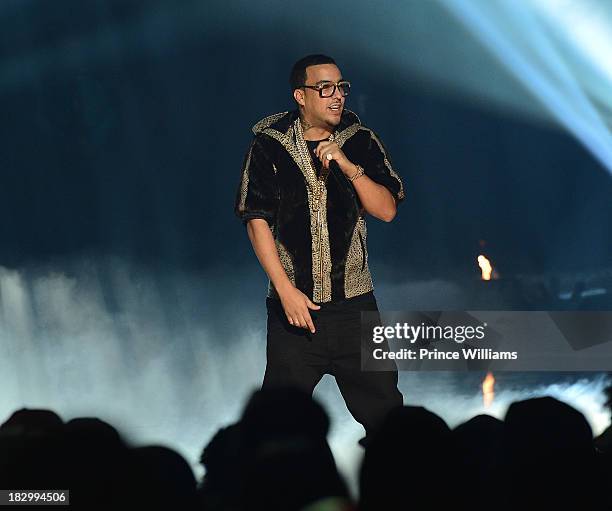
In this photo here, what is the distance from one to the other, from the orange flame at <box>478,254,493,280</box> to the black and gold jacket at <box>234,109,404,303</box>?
120 cm

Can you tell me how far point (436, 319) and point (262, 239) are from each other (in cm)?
131

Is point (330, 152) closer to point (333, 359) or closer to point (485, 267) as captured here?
point (333, 359)

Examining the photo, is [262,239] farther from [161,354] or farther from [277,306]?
[161,354]

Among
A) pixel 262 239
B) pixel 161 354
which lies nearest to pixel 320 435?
pixel 262 239

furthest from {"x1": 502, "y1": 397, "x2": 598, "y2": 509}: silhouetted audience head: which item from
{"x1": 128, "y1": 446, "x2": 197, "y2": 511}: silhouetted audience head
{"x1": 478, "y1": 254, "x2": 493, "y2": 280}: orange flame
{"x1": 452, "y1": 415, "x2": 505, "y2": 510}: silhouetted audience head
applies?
{"x1": 478, "y1": 254, "x2": 493, "y2": 280}: orange flame

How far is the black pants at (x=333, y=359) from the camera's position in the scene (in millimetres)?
4559

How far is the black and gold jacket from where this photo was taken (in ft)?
15.2

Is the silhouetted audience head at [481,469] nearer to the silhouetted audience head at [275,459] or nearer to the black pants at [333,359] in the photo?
the silhouetted audience head at [275,459]

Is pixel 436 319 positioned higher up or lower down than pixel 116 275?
lower down

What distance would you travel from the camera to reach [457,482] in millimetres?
3068

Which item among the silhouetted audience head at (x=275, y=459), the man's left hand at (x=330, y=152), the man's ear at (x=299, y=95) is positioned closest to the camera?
the silhouetted audience head at (x=275, y=459)

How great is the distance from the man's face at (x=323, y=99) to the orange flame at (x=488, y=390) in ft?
5.86

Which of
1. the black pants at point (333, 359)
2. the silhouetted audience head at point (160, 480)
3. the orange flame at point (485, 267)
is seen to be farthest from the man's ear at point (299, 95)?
the silhouetted audience head at point (160, 480)

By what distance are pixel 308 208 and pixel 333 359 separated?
67cm
